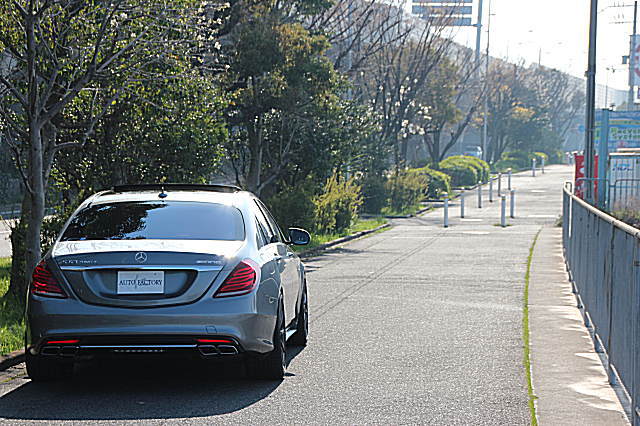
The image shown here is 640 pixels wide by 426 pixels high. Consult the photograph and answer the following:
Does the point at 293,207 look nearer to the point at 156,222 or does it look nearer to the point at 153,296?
the point at 156,222

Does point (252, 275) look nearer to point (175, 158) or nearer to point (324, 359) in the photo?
point (324, 359)

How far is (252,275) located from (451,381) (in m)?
1.83

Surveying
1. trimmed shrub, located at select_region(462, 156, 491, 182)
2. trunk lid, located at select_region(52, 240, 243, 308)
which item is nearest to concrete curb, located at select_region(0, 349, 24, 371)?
trunk lid, located at select_region(52, 240, 243, 308)

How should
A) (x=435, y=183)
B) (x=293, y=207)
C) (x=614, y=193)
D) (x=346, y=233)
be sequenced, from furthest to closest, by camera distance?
(x=435, y=183), (x=346, y=233), (x=614, y=193), (x=293, y=207)

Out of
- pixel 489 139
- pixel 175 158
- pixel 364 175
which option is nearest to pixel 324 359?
pixel 175 158

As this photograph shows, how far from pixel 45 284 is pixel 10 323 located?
134 inches

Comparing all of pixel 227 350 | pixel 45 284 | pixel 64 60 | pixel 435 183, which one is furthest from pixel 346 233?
pixel 435 183

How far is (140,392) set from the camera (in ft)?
27.1

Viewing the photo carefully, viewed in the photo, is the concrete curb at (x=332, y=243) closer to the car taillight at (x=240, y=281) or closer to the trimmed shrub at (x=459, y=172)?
the car taillight at (x=240, y=281)

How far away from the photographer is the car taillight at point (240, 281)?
26.6 ft

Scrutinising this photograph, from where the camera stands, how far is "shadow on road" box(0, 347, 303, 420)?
7.54 metres

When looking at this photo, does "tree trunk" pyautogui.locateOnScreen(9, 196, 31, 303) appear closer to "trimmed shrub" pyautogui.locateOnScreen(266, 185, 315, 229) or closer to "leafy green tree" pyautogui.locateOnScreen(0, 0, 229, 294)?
"leafy green tree" pyautogui.locateOnScreen(0, 0, 229, 294)

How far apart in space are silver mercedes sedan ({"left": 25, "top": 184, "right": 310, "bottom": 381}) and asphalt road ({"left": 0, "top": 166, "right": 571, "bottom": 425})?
349 millimetres

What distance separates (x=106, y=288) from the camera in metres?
7.99
